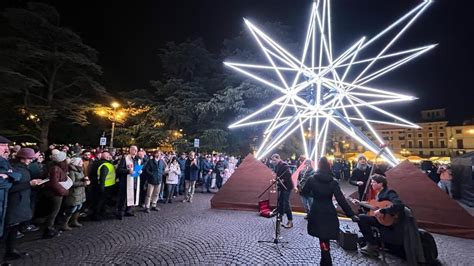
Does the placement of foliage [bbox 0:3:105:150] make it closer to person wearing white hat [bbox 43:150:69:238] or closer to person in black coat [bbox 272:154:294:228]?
person wearing white hat [bbox 43:150:69:238]

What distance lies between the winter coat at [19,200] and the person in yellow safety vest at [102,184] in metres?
2.54

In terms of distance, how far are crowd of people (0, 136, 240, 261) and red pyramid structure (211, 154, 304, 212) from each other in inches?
79.8

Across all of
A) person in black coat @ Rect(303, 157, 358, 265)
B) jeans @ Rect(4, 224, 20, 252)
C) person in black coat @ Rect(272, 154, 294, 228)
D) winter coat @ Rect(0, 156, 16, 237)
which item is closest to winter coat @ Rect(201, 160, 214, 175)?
person in black coat @ Rect(272, 154, 294, 228)

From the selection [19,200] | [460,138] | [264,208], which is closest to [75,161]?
[19,200]

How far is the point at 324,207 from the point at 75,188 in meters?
5.85

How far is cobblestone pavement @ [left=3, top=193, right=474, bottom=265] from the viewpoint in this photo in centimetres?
495

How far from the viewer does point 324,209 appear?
4281 millimetres

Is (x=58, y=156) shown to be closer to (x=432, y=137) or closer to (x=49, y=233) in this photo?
(x=49, y=233)

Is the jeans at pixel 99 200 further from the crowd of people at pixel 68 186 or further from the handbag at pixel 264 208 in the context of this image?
the handbag at pixel 264 208

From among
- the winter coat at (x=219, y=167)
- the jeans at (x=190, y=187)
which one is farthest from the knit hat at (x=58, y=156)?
the winter coat at (x=219, y=167)

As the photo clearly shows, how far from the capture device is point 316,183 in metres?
4.46

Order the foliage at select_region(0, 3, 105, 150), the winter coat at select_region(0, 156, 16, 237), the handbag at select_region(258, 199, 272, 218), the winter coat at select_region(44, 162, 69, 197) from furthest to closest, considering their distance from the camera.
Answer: the foliage at select_region(0, 3, 105, 150) < the handbag at select_region(258, 199, 272, 218) < the winter coat at select_region(44, 162, 69, 197) < the winter coat at select_region(0, 156, 16, 237)

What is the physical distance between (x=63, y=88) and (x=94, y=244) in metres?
21.2

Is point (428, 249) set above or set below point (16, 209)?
below
